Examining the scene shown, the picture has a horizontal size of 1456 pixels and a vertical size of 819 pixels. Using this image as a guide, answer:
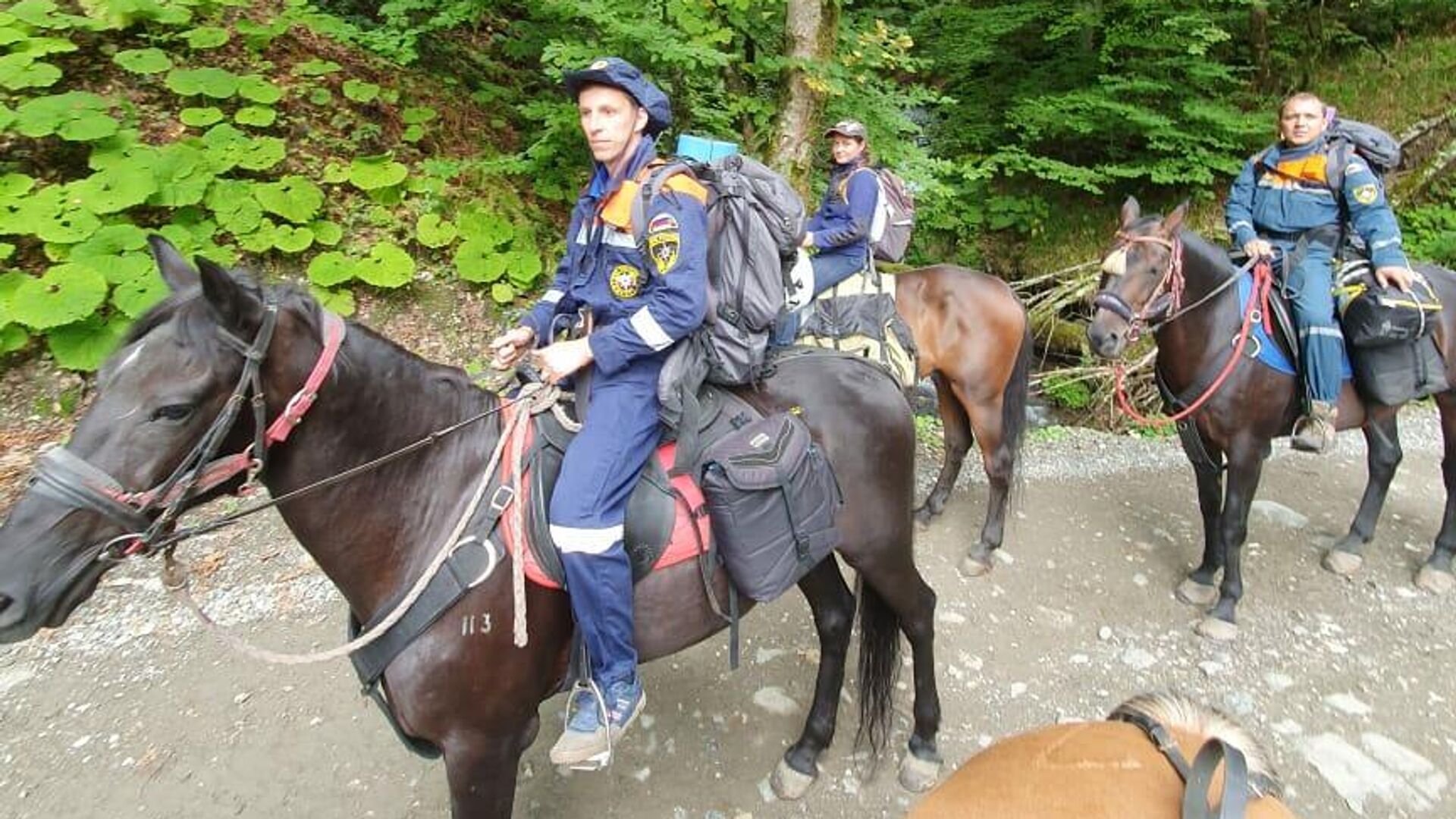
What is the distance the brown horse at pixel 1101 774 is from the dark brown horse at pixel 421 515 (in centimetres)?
117

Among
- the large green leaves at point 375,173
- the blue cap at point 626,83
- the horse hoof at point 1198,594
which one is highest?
the blue cap at point 626,83

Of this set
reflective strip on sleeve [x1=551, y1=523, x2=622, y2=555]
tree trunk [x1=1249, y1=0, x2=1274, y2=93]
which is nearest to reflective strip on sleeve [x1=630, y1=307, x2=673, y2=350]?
reflective strip on sleeve [x1=551, y1=523, x2=622, y2=555]

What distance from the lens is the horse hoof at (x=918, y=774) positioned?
3.12m

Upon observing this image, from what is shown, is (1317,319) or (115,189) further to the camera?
(115,189)

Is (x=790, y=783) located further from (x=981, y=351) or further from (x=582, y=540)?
(x=981, y=351)

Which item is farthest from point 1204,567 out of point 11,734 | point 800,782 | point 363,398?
point 11,734

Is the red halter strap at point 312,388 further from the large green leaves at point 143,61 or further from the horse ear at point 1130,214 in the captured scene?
the large green leaves at point 143,61

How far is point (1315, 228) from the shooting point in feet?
14.1

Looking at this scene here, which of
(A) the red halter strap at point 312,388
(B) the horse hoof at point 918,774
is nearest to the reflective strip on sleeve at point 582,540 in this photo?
(A) the red halter strap at point 312,388

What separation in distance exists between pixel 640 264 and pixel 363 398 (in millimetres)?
892

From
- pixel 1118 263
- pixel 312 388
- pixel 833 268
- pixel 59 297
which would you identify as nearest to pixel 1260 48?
pixel 1118 263

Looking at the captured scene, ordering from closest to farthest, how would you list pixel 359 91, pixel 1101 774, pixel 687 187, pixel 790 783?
pixel 1101 774, pixel 687 187, pixel 790 783, pixel 359 91

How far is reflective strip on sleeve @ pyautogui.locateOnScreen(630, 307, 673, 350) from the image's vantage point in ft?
6.99

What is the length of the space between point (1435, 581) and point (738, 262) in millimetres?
5179
